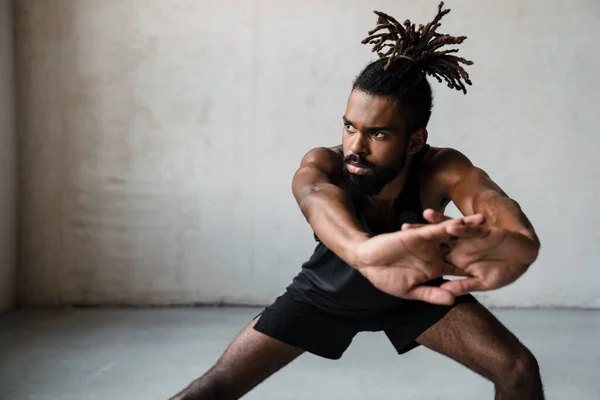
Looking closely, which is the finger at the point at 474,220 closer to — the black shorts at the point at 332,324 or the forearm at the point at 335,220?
the forearm at the point at 335,220

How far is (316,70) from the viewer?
450 cm

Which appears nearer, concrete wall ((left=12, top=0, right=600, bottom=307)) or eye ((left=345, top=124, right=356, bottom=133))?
eye ((left=345, top=124, right=356, bottom=133))

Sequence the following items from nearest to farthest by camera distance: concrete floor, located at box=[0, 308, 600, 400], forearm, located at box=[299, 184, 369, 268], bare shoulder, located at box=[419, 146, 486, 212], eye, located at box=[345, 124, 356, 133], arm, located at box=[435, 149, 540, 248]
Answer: forearm, located at box=[299, 184, 369, 268] → arm, located at box=[435, 149, 540, 248] → eye, located at box=[345, 124, 356, 133] → bare shoulder, located at box=[419, 146, 486, 212] → concrete floor, located at box=[0, 308, 600, 400]

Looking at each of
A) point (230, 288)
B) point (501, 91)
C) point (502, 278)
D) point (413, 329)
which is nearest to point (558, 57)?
point (501, 91)

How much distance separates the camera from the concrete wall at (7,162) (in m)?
4.23

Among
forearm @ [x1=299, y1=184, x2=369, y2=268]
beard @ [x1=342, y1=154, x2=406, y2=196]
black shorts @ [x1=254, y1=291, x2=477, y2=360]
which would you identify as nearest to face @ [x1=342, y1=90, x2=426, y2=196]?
beard @ [x1=342, y1=154, x2=406, y2=196]

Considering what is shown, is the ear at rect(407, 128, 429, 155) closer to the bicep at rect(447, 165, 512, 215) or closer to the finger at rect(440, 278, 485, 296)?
the bicep at rect(447, 165, 512, 215)

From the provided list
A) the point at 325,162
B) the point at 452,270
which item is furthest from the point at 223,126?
the point at 452,270

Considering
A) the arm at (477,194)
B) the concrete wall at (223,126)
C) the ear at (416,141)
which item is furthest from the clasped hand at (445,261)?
the concrete wall at (223,126)

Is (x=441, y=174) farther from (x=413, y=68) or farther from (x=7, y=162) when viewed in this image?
(x=7, y=162)

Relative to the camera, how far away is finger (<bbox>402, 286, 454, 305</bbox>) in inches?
64.7

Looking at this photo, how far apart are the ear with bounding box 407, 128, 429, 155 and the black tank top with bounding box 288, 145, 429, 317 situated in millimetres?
75

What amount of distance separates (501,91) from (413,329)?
276 centimetres

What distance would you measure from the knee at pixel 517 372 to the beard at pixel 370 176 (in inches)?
24.6
